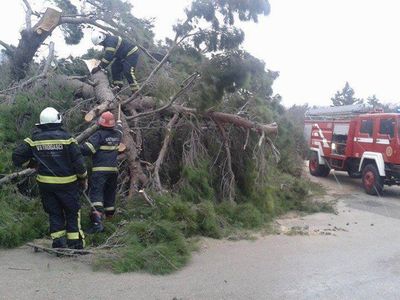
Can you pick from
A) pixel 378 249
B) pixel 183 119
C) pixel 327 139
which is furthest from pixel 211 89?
pixel 327 139

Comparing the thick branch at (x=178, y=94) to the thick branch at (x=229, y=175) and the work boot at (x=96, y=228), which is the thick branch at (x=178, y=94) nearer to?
the thick branch at (x=229, y=175)

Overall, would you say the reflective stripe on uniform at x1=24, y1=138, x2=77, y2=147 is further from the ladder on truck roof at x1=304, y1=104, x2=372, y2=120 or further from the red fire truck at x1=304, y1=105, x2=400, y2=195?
the ladder on truck roof at x1=304, y1=104, x2=372, y2=120

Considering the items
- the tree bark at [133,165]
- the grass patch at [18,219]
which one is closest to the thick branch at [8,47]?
the tree bark at [133,165]

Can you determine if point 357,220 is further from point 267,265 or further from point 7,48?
point 7,48

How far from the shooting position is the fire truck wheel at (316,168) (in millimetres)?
14461

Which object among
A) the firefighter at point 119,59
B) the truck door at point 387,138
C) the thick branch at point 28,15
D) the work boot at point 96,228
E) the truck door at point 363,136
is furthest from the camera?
the truck door at point 363,136

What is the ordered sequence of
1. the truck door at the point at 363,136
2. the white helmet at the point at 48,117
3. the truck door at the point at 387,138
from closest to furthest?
the white helmet at the point at 48,117, the truck door at the point at 387,138, the truck door at the point at 363,136

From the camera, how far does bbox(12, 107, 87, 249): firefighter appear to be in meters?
4.97

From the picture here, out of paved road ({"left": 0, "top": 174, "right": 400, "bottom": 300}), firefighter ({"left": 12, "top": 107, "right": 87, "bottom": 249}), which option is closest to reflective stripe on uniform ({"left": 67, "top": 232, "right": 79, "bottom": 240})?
firefighter ({"left": 12, "top": 107, "right": 87, "bottom": 249})

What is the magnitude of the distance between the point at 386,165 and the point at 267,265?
7.09 m

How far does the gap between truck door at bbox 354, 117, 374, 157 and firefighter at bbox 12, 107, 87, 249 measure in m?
8.78

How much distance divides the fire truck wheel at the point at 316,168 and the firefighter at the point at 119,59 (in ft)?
26.5

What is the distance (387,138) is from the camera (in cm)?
1099

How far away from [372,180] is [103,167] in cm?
790
